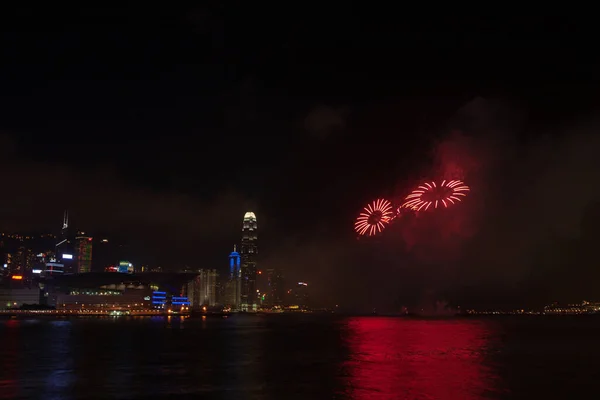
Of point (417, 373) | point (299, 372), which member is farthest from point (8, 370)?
point (417, 373)

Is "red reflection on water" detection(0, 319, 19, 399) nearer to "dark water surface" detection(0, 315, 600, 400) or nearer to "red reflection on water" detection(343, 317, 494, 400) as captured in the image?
"dark water surface" detection(0, 315, 600, 400)

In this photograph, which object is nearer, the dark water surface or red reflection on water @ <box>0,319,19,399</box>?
red reflection on water @ <box>0,319,19,399</box>

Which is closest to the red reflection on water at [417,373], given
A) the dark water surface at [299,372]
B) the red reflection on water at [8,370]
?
the dark water surface at [299,372]

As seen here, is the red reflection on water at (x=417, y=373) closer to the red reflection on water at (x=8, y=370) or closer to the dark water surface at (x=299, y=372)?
the dark water surface at (x=299, y=372)

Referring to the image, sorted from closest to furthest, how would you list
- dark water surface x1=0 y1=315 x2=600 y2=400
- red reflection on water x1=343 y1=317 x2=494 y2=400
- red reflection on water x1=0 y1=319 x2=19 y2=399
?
red reflection on water x1=343 y1=317 x2=494 y2=400
red reflection on water x1=0 y1=319 x2=19 y2=399
dark water surface x1=0 y1=315 x2=600 y2=400

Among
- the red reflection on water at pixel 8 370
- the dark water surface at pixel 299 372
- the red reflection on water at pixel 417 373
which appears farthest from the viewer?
the dark water surface at pixel 299 372

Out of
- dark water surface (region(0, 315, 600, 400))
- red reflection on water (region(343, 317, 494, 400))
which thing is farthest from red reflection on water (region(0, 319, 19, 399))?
red reflection on water (region(343, 317, 494, 400))

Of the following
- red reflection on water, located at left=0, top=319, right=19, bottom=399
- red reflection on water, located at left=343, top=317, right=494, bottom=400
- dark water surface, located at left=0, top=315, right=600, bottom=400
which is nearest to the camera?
red reflection on water, located at left=343, top=317, right=494, bottom=400

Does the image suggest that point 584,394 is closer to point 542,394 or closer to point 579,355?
point 542,394

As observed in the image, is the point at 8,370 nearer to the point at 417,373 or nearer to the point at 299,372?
the point at 299,372

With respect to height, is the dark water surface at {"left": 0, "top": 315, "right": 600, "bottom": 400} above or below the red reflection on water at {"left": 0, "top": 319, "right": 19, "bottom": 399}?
below

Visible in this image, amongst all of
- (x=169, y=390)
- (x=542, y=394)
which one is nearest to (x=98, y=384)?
(x=169, y=390)

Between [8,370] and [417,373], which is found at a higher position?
[8,370]
